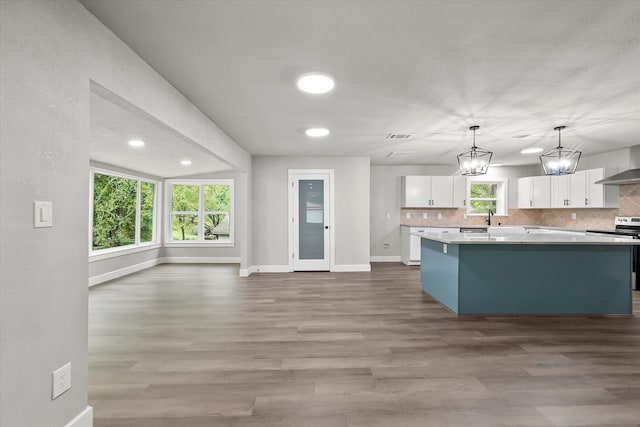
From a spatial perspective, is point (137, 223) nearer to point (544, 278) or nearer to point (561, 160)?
point (544, 278)

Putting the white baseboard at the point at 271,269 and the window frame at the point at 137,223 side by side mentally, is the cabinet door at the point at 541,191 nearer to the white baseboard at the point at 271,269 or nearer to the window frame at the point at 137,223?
the white baseboard at the point at 271,269

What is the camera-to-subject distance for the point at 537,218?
7.59 metres

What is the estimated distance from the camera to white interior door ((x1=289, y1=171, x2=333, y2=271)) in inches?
252

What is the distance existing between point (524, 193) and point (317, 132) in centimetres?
562

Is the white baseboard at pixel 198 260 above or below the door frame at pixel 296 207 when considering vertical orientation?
below

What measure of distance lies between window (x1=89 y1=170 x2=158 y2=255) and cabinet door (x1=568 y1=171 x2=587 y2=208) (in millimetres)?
9079

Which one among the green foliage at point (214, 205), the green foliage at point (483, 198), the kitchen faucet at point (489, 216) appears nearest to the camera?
the kitchen faucet at point (489, 216)

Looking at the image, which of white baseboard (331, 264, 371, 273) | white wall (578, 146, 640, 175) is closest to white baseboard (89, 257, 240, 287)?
white baseboard (331, 264, 371, 273)

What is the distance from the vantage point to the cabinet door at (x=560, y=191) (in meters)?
6.47

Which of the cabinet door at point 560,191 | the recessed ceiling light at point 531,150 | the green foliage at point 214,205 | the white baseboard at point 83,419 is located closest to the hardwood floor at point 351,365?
the white baseboard at point 83,419

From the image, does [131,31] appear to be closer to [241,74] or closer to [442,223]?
[241,74]

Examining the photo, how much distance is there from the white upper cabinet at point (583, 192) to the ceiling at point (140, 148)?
271 inches

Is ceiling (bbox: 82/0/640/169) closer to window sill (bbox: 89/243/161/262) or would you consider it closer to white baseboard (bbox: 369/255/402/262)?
window sill (bbox: 89/243/161/262)

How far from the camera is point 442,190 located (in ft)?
24.0
